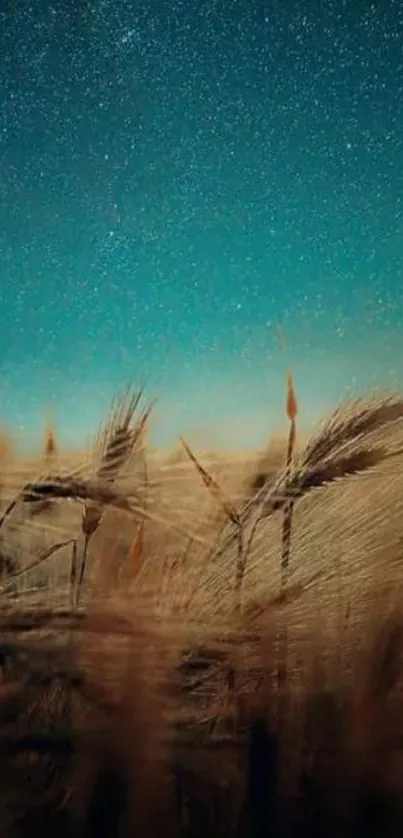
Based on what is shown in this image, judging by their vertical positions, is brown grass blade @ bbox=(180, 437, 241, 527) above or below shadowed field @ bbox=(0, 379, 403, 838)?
above

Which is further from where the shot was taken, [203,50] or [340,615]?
[203,50]

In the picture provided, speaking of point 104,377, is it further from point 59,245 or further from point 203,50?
point 203,50

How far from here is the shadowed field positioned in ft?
3.98

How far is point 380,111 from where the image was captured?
1292 millimetres

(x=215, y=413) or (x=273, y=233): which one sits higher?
(x=273, y=233)

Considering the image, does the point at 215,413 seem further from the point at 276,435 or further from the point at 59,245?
the point at 59,245

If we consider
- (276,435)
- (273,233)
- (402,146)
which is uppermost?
(402,146)

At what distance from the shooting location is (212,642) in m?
1.24

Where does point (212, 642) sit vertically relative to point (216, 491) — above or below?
below

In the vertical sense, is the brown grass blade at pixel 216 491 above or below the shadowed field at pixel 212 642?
above

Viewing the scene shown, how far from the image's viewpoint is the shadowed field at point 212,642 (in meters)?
1.21

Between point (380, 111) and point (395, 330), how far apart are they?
30 centimetres

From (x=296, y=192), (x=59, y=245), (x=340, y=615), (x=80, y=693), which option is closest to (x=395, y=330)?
(x=296, y=192)

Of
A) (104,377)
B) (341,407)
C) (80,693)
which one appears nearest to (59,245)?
(104,377)
